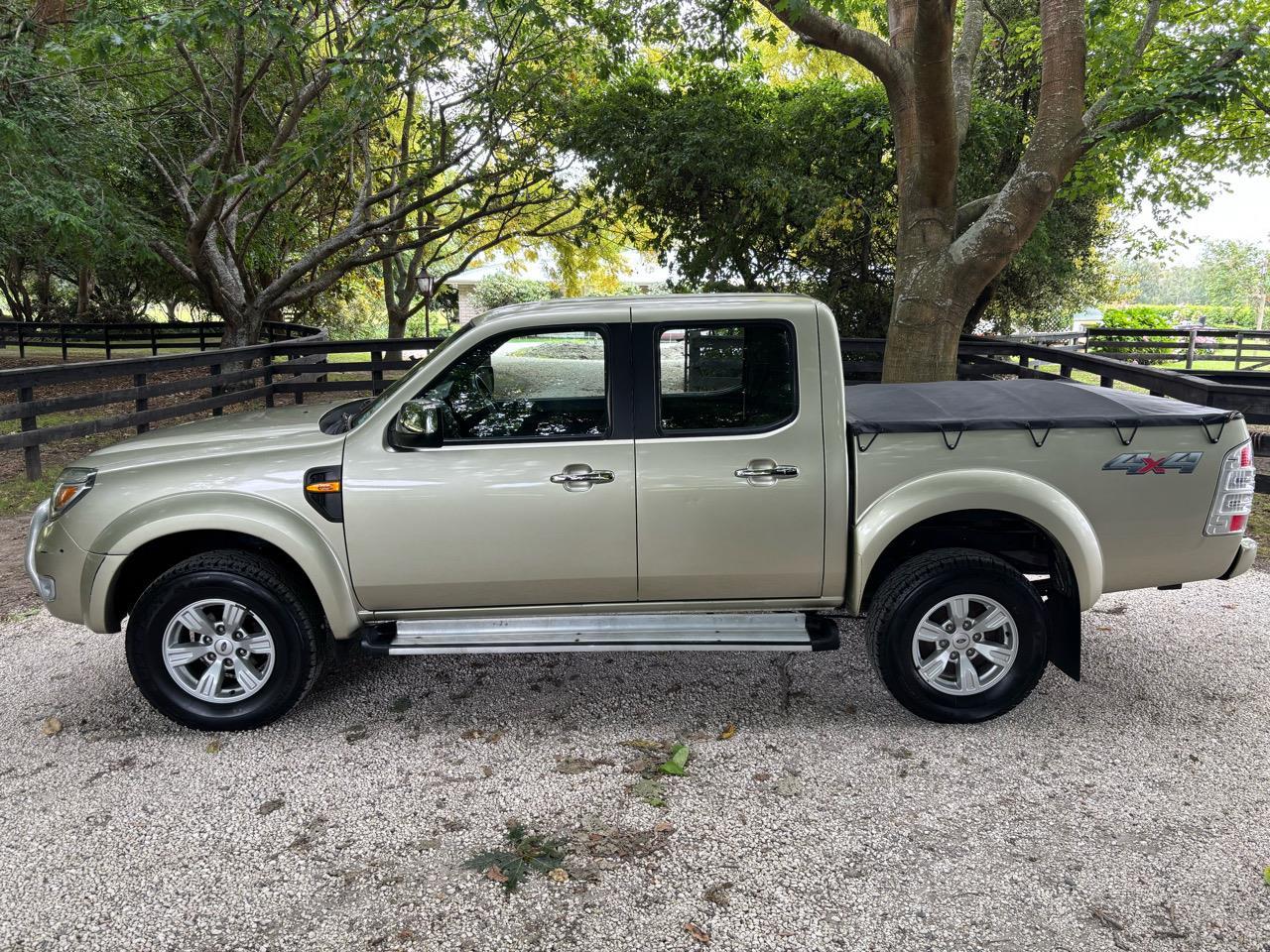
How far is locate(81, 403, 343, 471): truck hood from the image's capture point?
13.5 feet

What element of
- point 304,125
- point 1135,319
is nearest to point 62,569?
point 304,125

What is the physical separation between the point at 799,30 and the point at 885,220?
4.82 m

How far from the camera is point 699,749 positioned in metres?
3.94

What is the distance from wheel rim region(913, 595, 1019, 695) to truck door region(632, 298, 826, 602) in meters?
0.54

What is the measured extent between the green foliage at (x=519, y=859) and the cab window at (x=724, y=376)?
5.75 feet

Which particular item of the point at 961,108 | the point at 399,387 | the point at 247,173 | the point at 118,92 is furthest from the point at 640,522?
the point at 118,92

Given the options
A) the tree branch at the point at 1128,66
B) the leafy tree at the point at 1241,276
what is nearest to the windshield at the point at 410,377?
the tree branch at the point at 1128,66

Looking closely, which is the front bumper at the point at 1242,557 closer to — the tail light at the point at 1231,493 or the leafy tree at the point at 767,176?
the tail light at the point at 1231,493

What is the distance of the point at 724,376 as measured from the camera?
13.3ft

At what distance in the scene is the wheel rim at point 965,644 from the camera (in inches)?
157

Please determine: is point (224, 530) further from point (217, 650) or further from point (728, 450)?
point (728, 450)

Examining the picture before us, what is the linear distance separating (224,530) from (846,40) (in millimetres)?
6936

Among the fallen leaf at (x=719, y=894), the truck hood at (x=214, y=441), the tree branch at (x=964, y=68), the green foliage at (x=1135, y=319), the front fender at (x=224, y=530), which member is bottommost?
the fallen leaf at (x=719, y=894)

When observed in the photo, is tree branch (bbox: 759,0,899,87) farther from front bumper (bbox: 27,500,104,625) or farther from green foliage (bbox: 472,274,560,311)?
green foliage (bbox: 472,274,560,311)
